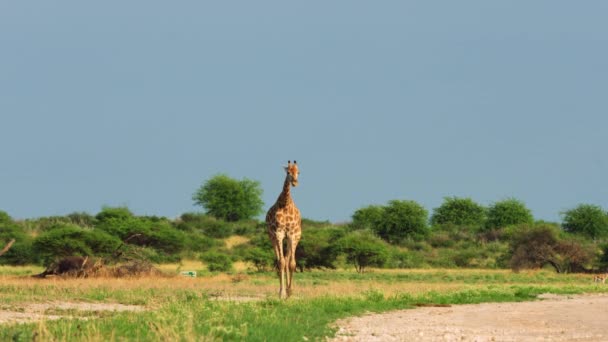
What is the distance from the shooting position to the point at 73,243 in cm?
4222

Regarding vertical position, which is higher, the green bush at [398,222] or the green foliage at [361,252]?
the green bush at [398,222]

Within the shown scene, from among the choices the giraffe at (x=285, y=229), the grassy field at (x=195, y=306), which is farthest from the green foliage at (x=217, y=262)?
the giraffe at (x=285, y=229)

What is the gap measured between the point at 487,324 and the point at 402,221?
2415 inches

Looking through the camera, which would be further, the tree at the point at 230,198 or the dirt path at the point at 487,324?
the tree at the point at 230,198

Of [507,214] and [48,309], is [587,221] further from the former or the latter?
[48,309]

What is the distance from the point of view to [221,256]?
47.3m

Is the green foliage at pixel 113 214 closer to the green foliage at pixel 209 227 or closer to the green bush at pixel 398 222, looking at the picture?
the green foliage at pixel 209 227

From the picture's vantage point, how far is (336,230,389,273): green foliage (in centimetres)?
4791

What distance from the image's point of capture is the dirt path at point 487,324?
50.0ft

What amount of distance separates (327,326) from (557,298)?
11.6 metres

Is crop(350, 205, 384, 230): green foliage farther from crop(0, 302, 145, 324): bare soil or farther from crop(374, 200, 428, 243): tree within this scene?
crop(0, 302, 145, 324): bare soil

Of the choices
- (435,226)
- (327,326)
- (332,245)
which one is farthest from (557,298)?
(435,226)

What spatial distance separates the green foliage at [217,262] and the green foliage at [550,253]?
15.3 metres

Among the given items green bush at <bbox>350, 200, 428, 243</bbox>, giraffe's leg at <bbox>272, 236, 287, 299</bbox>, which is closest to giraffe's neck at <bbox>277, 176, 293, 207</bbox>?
giraffe's leg at <bbox>272, 236, 287, 299</bbox>
